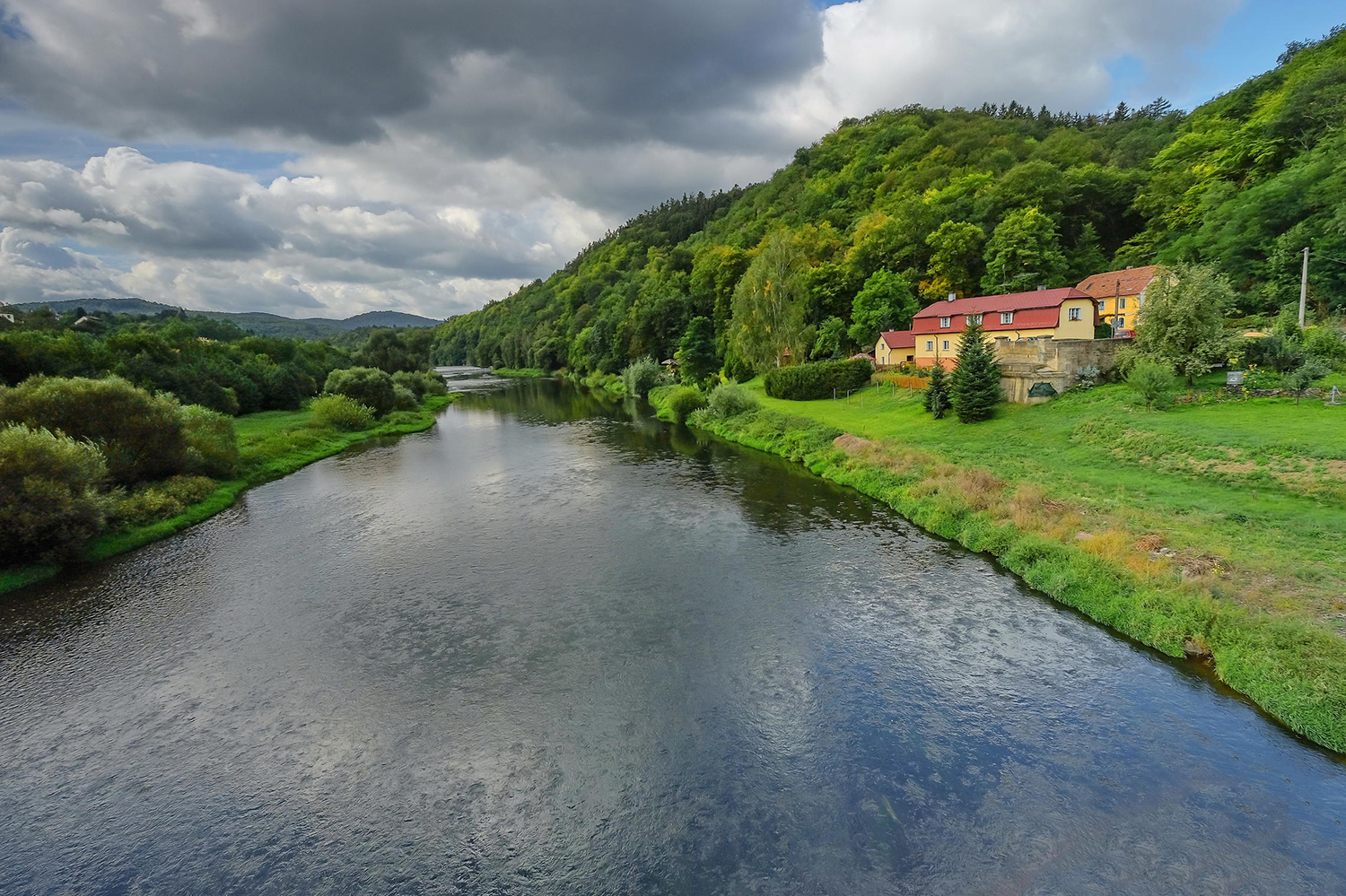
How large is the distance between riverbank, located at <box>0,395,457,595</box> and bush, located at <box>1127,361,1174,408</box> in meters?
44.3

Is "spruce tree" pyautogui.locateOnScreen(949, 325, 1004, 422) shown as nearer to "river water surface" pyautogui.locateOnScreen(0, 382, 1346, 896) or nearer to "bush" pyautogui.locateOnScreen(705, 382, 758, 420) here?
"river water surface" pyautogui.locateOnScreen(0, 382, 1346, 896)

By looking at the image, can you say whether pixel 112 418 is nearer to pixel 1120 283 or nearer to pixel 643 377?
pixel 643 377

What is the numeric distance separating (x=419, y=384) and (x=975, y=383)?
64.9m

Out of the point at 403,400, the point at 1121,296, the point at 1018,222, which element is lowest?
the point at 403,400

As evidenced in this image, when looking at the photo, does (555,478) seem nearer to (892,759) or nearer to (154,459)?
(154,459)

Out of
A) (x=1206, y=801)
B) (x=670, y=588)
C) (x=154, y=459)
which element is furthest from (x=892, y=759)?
(x=154, y=459)

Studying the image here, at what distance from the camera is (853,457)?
31.9m

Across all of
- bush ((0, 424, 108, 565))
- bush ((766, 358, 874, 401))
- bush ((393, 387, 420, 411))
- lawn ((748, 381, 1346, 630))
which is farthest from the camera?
bush ((393, 387, 420, 411))

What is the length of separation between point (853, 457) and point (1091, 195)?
62427 mm

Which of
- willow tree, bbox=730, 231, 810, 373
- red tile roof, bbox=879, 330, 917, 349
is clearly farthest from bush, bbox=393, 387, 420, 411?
red tile roof, bbox=879, 330, 917, 349

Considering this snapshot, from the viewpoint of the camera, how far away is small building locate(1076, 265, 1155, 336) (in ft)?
155

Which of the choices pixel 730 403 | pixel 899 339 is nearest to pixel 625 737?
pixel 730 403

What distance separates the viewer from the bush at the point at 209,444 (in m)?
31.9

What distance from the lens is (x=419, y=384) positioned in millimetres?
75375
